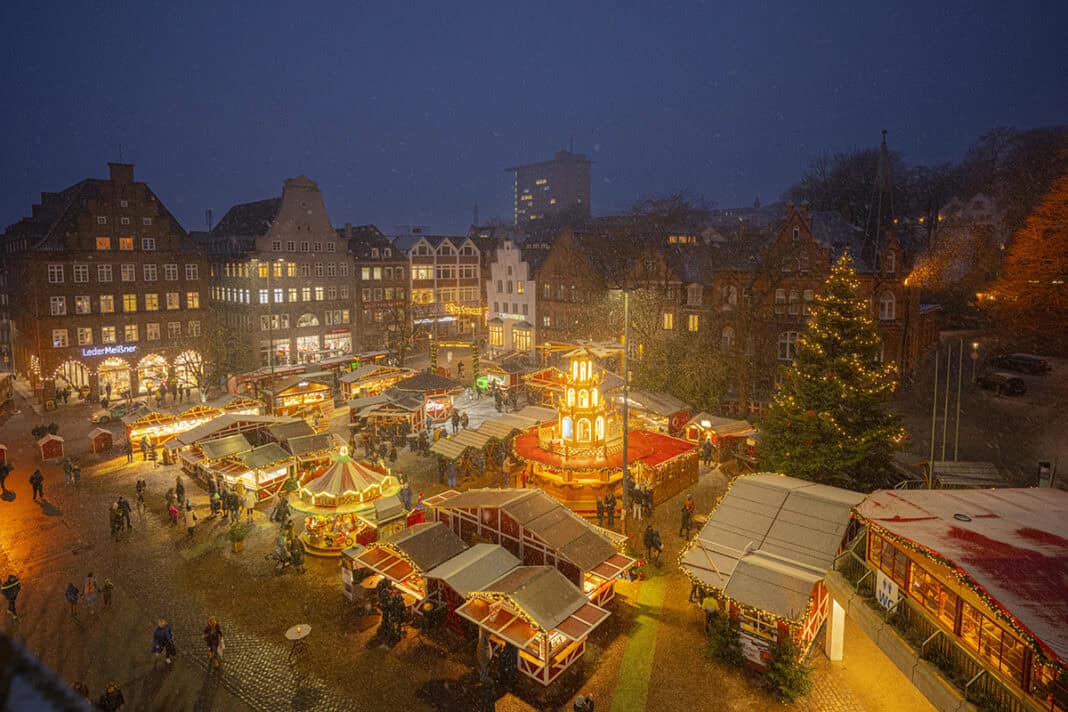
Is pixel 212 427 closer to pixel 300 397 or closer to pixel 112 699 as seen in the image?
pixel 300 397

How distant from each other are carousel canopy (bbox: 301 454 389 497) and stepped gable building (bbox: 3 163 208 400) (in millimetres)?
28974

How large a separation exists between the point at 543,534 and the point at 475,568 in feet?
7.46

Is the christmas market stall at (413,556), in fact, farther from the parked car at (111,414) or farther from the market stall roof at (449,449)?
the parked car at (111,414)

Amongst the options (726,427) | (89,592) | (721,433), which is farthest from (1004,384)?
(89,592)

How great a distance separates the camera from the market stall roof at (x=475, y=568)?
1731cm

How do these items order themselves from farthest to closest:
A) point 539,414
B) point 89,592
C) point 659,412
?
point 659,412
point 539,414
point 89,592

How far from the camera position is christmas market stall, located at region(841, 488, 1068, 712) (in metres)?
11.0

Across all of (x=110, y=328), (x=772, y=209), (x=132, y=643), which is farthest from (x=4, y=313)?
(x=772, y=209)

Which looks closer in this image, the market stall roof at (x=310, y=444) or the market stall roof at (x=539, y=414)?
the market stall roof at (x=310, y=444)

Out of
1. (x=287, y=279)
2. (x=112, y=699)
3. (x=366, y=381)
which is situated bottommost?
(x=112, y=699)

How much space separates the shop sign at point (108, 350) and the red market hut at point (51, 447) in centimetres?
1787

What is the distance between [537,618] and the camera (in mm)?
15484

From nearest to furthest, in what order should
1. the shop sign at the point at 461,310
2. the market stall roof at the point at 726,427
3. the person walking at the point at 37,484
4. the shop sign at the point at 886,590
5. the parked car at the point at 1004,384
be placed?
1. the shop sign at the point at 886,590
2. the person walking at the point at 37,484
3. the market stall roof at the point at 726,427
4. the parked car at the point at 1004,384
5. the shop sign at the point at 461,310

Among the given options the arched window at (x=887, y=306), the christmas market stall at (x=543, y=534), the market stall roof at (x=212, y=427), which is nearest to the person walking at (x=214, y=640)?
the christmas market stall at (x=543, y=534)
